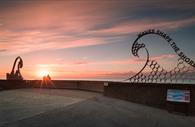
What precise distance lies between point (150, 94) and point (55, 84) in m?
9.84

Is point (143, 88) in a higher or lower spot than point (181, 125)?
higher

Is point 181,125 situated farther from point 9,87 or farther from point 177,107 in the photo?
point 9,87


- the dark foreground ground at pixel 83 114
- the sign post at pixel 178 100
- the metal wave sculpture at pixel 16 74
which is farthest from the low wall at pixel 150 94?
the metal wave sculpture at pixel 16 74

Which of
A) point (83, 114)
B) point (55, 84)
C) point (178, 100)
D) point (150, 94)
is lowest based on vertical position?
point (83, 114)

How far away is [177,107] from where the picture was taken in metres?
15.7

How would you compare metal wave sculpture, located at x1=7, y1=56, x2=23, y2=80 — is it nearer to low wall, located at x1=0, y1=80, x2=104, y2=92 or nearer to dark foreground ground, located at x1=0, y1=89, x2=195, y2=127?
low wall, located at x1=0, y1=80, x2=104, y2=92

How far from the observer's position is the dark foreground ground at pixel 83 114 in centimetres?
1175

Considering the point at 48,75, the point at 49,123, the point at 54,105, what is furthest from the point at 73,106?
the point at 48,75

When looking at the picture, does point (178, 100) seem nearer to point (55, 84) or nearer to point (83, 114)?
point (83, 114)

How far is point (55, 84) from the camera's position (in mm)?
23969

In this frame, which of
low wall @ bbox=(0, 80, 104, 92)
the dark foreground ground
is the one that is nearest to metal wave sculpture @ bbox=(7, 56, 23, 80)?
low wall @ bbox=(0, 80, 104, 92)

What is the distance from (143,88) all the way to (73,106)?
4924mm

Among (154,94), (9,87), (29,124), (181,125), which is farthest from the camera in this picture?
(9,87)

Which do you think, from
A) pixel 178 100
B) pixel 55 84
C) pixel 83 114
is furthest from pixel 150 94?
pixel 55 84
